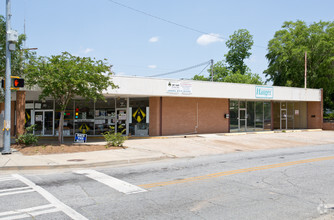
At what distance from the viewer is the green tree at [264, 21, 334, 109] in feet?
116

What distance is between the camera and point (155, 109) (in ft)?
68.4

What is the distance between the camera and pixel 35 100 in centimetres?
2267

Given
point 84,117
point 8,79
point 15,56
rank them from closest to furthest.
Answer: point 8,79, point 15,56, point 84,117

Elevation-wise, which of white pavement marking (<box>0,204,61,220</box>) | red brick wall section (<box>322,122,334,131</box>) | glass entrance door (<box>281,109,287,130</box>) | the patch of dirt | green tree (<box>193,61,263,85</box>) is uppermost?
green tree (<box>193,61,263,85</box>)

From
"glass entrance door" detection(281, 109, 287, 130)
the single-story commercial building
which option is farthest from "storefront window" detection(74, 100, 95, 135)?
"glass entrance door" detection(281, 109, 287, 130)

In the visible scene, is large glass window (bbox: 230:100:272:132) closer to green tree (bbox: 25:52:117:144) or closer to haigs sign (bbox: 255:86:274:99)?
haigs sign (bbox: 255:86:274:99)

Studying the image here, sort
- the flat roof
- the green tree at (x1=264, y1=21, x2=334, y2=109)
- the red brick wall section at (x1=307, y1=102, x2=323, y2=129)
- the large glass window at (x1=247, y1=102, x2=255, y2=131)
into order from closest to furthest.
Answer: the flat roof < the large glass window at (x1=247, y1=102, x2=255, y2=131) < the red brick wall section at (x1=307, y1=102, x2=323, y2=129) < the green tree at (x1=264, y1=21, x2=334, y2=109)

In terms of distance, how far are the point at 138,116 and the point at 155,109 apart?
1.43m

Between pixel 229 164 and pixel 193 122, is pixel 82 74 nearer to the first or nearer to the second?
pixel 229 164

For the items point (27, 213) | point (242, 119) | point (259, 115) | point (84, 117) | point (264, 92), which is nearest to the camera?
point (27, 213)

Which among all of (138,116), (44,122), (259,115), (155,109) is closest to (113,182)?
(155,109)

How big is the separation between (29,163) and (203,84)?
14084 mm

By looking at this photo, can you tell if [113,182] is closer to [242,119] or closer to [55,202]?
[55,202]

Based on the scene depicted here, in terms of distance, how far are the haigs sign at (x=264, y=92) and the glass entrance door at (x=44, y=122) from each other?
55.3 feet
